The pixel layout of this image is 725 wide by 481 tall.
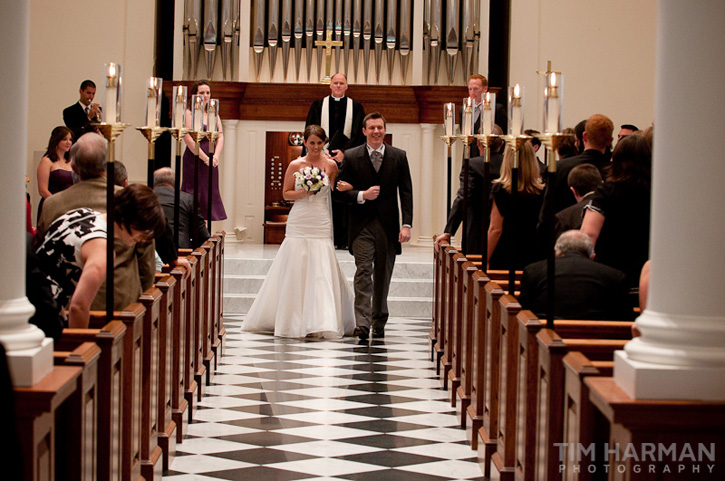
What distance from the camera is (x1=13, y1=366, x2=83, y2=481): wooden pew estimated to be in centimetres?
286

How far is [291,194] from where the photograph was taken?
941 centimetres

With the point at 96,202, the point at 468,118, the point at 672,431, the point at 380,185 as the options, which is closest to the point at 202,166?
the point at 380,185

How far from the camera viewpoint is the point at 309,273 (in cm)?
927

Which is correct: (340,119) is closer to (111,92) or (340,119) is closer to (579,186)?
(579,186)

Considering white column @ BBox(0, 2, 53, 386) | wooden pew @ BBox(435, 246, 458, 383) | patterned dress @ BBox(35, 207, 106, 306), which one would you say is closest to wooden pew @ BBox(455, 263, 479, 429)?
wooden pew @ BBox(435, 246, 458, 383)

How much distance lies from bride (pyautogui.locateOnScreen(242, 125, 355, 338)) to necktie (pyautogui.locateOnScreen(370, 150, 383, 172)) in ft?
1.11

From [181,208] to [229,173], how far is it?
20.1 feet

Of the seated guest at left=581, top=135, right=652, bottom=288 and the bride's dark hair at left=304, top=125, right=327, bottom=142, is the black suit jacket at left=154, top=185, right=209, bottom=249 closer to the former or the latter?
the bride's dark hair at left=304, top=125, right=327, bottom=142

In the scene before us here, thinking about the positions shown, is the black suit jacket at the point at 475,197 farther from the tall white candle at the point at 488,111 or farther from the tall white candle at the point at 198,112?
the tall white candle at the point at 198,112

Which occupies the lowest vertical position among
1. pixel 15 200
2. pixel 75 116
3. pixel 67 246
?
pixel 67 246

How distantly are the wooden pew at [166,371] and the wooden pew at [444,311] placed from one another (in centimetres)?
252

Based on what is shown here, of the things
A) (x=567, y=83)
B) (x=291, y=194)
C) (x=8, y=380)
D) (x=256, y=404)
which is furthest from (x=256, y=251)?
(x=8, y=380)

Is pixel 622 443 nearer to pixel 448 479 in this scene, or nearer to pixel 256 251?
pixel 448 479

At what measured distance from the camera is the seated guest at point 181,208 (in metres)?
8.02
